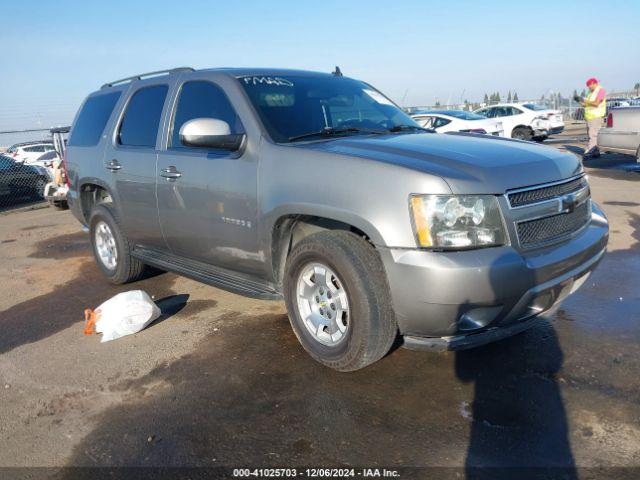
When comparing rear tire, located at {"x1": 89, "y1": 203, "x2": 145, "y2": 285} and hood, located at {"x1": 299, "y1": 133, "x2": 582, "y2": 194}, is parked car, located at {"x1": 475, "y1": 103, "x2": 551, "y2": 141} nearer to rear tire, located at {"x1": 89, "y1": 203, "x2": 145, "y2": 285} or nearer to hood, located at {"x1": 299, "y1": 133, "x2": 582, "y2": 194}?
rear tire, located at {"x1": 89, "y1": 203, "x2": 145, "y2": 285}

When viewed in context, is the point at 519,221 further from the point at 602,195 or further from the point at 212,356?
the point at 602,195

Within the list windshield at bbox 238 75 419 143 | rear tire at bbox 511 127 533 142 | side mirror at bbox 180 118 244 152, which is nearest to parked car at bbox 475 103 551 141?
rear tire at bbox 511 127 533 142

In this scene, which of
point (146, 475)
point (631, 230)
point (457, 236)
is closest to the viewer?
point (146, 475)

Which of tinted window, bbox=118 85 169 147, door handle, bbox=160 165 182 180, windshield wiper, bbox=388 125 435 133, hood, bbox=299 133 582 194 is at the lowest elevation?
door handle, bbox=160 165 182 180

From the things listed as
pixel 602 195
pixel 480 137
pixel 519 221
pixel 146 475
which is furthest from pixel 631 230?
pixel 146 475

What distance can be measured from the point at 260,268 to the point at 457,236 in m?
1.48

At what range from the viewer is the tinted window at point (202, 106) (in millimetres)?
3781

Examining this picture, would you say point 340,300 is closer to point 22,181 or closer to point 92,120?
point 92,120

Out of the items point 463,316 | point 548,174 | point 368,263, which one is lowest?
point 463,316

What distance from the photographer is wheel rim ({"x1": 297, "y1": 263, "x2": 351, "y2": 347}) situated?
3.13m

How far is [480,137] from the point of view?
12.3 ft

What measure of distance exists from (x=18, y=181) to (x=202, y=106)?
37.0 feet

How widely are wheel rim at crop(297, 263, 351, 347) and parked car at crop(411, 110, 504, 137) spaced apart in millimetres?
12135

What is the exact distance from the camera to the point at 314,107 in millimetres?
3943
